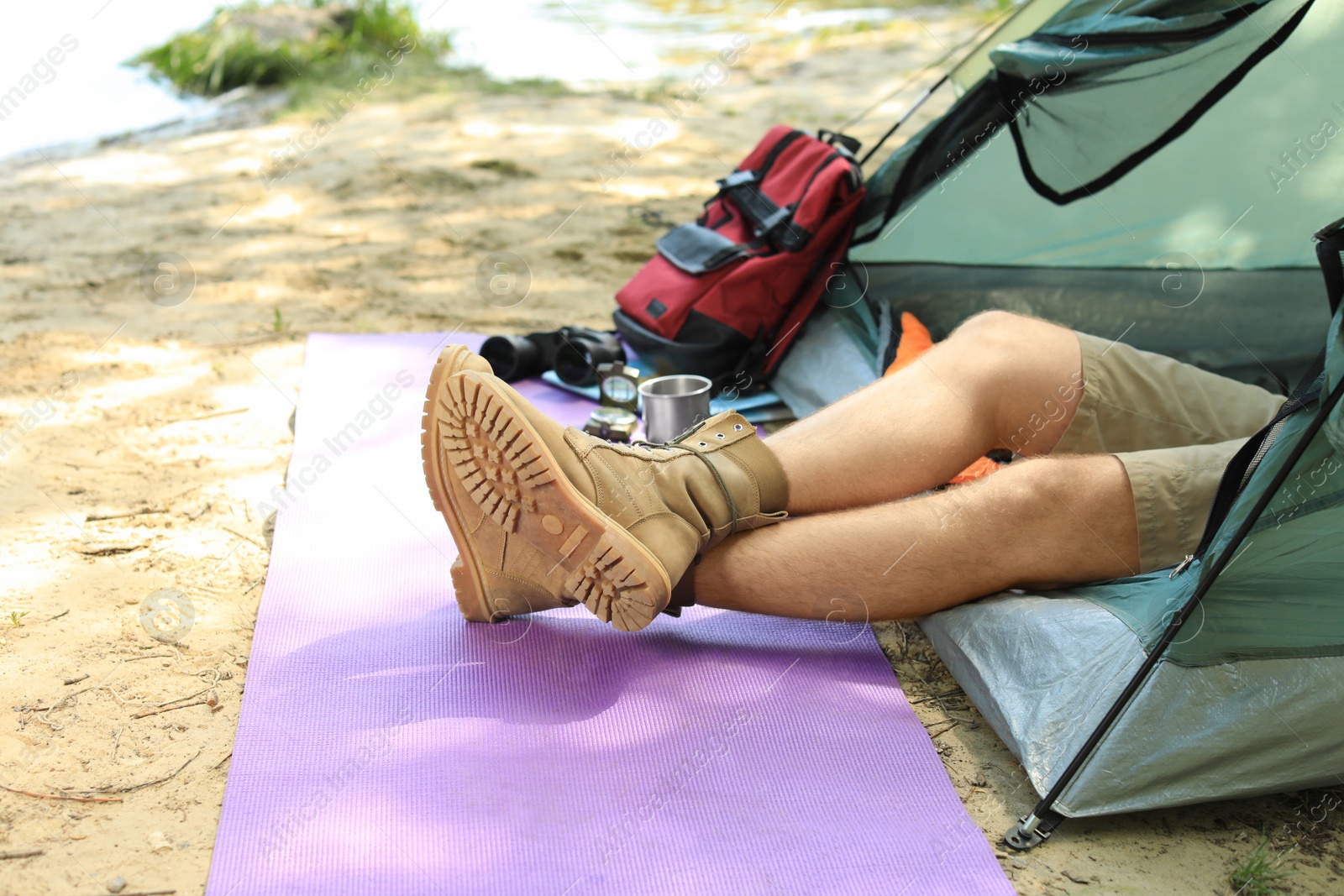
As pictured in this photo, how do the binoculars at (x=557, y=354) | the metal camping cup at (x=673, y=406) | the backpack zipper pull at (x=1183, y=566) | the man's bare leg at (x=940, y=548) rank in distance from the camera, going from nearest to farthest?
1. the backpack zipper pull at (x=1183, y=566)
2. the man's bare leg at (x=940, y=548)
3. the metal camping cup at (x=673, y=406)
4. the binoculars at (x=557, y=354)

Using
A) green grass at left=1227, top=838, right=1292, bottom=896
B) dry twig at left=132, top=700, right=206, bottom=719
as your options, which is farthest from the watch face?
green grass at left=1227, top=838, right=1292, bottom=896

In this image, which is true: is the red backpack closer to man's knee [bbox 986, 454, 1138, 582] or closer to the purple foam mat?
the purple foam mat

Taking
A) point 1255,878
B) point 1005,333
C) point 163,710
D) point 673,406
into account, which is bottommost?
point 1255,878

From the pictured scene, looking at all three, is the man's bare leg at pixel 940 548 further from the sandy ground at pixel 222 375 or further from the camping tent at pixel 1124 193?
the camping tent at pixel 1124 193

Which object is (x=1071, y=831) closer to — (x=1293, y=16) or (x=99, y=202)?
(x=1293, y=16)

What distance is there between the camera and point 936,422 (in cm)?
162

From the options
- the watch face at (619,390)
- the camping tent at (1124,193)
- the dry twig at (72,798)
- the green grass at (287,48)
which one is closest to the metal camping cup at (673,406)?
the watch face at (619,390)

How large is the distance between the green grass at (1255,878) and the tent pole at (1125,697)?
20 centimetres

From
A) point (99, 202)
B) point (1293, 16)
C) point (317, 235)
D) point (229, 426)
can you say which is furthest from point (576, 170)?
point (1293, 16)

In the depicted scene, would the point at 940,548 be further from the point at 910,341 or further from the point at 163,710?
the point at 163,710

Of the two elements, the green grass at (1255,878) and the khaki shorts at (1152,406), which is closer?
the green grass at (1255,878)

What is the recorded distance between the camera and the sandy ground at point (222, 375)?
1372 mm

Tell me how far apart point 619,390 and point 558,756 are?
3.75ft

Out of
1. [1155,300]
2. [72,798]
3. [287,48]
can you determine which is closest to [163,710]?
[72,798]
